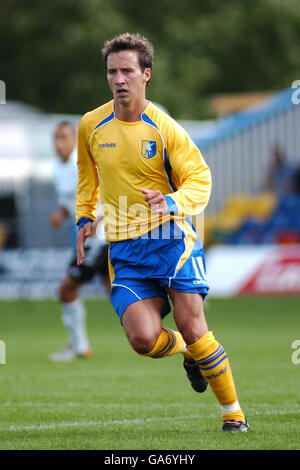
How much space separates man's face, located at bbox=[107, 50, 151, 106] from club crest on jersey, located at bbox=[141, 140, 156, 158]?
279 millimetres

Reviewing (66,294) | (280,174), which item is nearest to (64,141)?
(66,294)

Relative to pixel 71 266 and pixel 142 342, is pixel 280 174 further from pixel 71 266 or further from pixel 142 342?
pixel 142 342

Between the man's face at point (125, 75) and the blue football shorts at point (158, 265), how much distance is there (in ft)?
2.83

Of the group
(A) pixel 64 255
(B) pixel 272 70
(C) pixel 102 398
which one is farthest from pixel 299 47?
(C) pixel 102 398

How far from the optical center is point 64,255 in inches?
805

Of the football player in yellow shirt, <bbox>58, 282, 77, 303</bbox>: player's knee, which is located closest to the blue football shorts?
the football player in yellow shirt

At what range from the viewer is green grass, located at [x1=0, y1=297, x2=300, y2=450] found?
5.80 meters

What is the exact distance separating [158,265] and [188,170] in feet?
2.10

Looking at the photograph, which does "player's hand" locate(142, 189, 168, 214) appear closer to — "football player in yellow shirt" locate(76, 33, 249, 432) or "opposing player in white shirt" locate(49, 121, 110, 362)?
"football player in yellow shirt" locate(76, 33, 249, 432)

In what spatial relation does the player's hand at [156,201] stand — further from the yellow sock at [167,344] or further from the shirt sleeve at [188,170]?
the yellow sock at [167,344]

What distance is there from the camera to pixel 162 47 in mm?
40125

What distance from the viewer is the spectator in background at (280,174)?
917 inches
